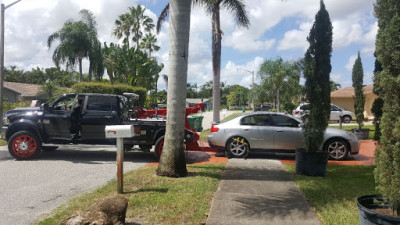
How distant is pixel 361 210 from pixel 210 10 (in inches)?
538

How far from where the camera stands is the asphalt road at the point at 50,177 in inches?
210

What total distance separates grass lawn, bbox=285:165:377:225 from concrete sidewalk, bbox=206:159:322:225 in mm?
174

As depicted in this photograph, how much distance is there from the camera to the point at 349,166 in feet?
29.1

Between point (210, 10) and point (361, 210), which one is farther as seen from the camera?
point (210, 10)

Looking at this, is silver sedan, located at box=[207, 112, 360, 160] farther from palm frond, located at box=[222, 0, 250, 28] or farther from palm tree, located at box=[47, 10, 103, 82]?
palm tree, located at box=[47, 10, 103, 82]

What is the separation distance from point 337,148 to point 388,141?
251 inches

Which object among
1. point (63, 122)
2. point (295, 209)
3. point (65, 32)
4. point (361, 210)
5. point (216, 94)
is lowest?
point (295, 209)

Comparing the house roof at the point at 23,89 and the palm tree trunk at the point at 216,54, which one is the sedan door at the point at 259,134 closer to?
the palm tree trunk at the point at 216,54

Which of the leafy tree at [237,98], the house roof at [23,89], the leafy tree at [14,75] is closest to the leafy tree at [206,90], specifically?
the leafy tree at [237,98]

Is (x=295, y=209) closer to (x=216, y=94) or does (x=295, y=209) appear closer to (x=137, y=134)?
(x=137, y=134)

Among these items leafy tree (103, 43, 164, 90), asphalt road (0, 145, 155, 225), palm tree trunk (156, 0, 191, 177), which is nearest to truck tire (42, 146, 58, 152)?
asphalt road (0, 145, 155, 225)

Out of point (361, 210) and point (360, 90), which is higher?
point (360, 90)

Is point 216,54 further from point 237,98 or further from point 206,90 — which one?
point 206,90

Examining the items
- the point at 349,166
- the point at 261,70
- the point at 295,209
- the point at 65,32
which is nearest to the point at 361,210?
the point at 295,209
